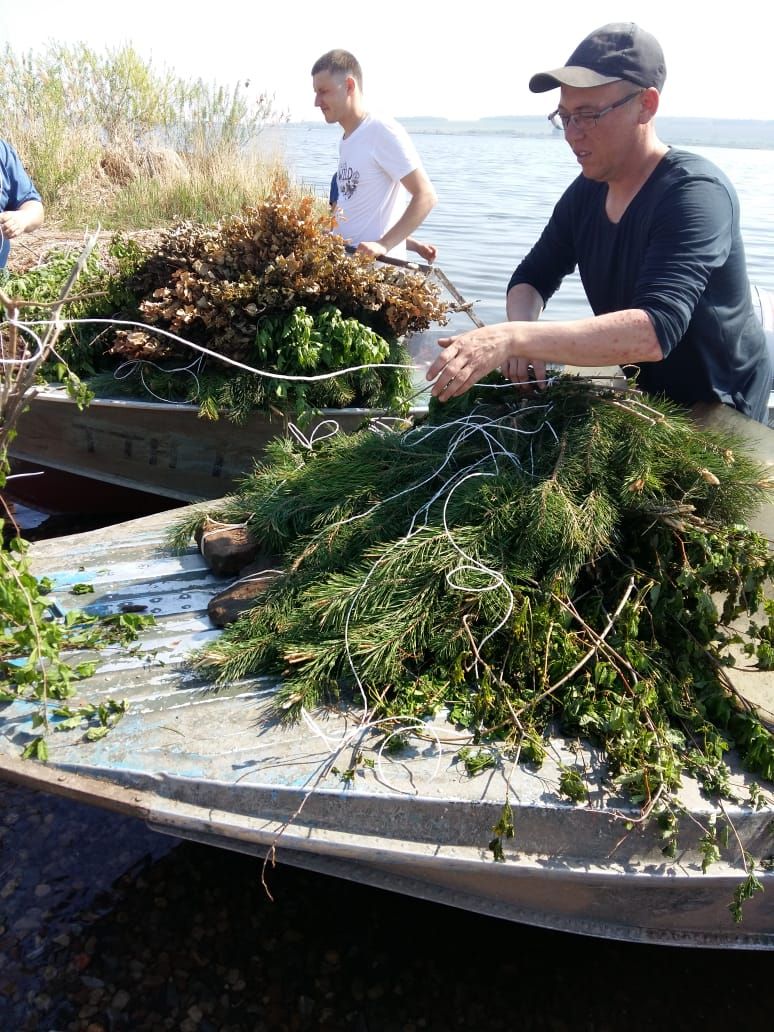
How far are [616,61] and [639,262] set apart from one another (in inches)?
26.2

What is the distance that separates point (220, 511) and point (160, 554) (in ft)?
1.01

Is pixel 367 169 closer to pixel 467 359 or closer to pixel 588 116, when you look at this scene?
pixel 588 116

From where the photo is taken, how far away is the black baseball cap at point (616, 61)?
9.61ft

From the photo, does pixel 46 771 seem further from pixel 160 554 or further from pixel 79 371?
pixel 79 371

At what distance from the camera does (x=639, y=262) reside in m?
3.19

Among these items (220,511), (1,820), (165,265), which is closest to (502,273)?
(165,265)

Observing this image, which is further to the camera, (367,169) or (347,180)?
(347,180)

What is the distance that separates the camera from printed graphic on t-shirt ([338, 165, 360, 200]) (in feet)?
18.4

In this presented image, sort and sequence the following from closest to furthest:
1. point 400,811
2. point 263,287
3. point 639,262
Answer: point 400,811
point 639,262
point 263,287

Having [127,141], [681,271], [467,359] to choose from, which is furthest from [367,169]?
[127,141]

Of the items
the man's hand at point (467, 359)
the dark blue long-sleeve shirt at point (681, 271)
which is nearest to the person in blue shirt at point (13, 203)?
the dark blue long-sleeve shirt at point (681, 271)

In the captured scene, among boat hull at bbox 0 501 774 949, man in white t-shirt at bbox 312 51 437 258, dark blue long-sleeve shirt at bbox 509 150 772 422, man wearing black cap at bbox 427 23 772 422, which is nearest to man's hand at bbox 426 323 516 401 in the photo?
man wearing black cap at bbox 427 23 772 422

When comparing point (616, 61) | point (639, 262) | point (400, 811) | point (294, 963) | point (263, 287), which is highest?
point (616, 61)

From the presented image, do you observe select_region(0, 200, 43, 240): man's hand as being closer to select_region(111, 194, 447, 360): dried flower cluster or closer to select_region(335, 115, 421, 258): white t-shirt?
select_region(111, 194, 447, 360): dried flower cluster
